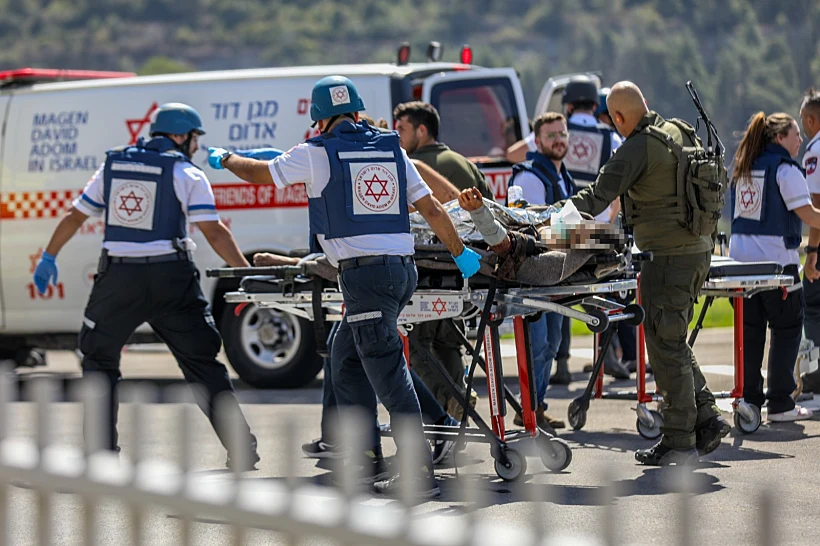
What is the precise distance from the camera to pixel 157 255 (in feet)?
22.5

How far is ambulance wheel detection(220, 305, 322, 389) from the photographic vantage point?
→ 33.3ft

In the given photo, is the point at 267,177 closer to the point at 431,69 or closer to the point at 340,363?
the point at 340,363

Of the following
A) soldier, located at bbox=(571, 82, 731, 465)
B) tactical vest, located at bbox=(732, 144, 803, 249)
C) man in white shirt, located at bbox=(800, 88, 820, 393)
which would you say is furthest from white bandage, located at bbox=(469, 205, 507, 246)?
man in white shirt, located at bbox=(800, 88, 820, 393)

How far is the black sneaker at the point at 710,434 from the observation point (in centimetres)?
674

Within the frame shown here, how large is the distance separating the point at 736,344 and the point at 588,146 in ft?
7.84

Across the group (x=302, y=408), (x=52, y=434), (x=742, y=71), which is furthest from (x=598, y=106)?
(x=742, y=71)

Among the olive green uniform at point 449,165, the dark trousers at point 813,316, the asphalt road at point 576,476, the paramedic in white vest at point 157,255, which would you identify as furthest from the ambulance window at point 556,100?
the paramedic in white vest at point 157,255

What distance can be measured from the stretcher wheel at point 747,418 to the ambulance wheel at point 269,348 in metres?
3.55

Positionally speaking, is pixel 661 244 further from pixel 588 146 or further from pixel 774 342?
pixel 588 146

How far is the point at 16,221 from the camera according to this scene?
10.6m

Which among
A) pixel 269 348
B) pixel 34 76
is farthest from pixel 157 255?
pixel 34 76

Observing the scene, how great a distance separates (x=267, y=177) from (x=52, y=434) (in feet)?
9.91

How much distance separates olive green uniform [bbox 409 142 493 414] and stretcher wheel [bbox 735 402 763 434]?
4.98 feet

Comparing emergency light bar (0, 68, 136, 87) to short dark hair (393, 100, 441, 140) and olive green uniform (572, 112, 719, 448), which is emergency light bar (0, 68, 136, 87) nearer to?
short dark hair (393, 100, 441, 140)
